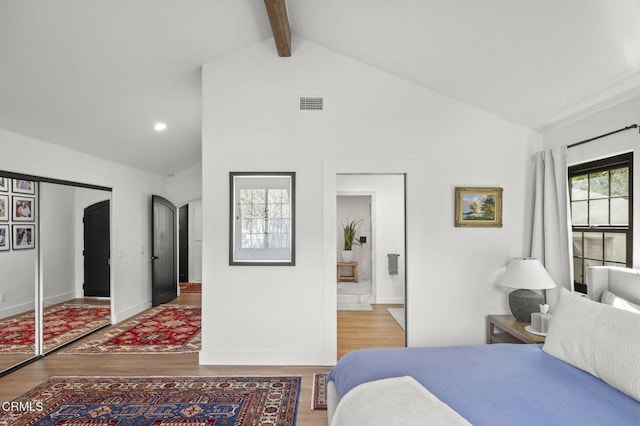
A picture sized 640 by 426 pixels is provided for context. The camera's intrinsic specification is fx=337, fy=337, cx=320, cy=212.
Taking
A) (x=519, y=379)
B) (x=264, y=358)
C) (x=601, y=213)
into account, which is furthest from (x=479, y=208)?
(x=264, y=358)

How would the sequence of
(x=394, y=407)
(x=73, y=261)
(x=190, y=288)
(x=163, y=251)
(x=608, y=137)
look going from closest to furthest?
1. (x=394, y=407)
2. (x=608, y=137)
3. (x=73, y=261)
4. (x=163, y=251)
5. (x=190, y=288)

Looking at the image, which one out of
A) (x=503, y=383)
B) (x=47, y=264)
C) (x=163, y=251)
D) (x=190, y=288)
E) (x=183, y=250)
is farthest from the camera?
(x=183, y=250)

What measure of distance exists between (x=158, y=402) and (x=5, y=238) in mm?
2239

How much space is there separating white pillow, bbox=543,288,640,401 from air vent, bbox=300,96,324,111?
2631 mm

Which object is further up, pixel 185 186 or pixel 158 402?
pixel 185 186

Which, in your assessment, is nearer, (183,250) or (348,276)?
(348,276)

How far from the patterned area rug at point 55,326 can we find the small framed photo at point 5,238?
0.72 metres

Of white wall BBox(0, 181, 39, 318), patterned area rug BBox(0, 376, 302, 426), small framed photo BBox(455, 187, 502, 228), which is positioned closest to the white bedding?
patterned area rug BBox(0, 376, 302, 426)

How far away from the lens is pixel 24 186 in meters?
3.42

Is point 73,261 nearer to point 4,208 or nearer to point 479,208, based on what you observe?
point 4,208

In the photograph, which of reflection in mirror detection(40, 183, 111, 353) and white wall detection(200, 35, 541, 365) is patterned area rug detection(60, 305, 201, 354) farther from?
white wall detection(200, 35, 541, 365)

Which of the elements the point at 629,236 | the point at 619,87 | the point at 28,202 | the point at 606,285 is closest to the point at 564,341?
the point at 606,285

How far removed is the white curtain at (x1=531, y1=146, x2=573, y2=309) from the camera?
9.78 feet

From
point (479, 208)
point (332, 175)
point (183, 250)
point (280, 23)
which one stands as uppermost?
point (280, 23)
